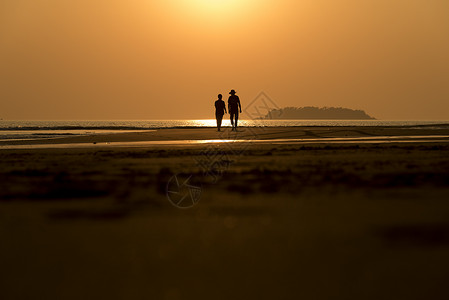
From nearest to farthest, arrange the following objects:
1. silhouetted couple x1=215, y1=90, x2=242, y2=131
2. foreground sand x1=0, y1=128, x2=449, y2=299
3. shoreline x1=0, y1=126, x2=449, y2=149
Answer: foreground sand x1=0, y1=128, x2=449, y2=299 → shoreline x1=0, y1=126, x2=449, y2=149 → silhouetted couple x1=215, y1=90, x2=242, y2=131

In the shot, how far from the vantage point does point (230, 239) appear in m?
5.04

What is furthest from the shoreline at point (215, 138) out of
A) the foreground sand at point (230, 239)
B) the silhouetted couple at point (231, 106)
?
the foreground sand at point (230, 239)

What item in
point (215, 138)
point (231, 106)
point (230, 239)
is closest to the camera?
point (230, 239)

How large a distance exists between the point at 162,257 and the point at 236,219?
1850 millimetres

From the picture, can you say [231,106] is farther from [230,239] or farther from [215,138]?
[230,239]

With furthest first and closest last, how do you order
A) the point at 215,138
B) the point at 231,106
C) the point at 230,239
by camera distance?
the point at 231,106, the point at 215,138, the point at 230,239

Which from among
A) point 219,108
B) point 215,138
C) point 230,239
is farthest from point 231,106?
point 230,239

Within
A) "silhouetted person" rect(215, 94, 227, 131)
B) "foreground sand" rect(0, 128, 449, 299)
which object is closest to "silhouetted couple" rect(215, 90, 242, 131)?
"silhouetted person" rect(215, 94, 227, 131)

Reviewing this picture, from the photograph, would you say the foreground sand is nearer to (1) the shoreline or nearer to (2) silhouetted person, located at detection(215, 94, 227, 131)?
(1) the shoreline

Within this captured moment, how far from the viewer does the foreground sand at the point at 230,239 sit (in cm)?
361

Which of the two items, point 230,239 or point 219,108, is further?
point 219,108

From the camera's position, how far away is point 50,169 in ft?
41.5

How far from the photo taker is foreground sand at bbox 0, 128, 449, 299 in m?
3.61

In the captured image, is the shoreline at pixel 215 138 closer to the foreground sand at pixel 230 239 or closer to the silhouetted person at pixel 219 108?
the silhouetted person at pixel 219 108
